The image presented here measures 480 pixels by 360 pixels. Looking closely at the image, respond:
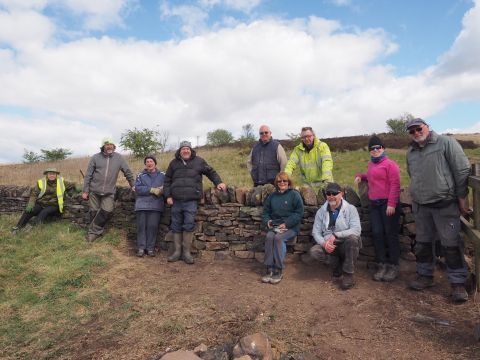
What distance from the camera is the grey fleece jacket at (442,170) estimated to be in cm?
429

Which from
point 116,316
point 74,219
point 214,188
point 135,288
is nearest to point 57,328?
point 116,316

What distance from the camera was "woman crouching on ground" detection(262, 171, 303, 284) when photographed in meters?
5.38

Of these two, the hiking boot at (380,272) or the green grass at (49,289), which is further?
the hiking boot at (380,272)

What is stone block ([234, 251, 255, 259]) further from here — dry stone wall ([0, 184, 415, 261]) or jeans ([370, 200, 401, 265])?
jeans ([370, 200, 401, 265])

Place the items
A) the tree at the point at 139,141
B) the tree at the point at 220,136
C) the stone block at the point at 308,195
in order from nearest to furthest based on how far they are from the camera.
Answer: the stone block at the point at 308,195
the tree at the point at 139,141
the tree at the point at 220,136

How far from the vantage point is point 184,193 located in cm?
630

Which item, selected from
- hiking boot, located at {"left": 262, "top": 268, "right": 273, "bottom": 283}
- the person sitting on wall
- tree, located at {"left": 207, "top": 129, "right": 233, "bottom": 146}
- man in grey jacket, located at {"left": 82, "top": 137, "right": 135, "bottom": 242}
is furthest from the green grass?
tree, located at {"left": 207, "top": 129, "right": 233, "bottom": 146}

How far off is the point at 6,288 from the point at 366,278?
18.2 ft

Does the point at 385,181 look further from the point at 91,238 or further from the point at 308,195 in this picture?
the point at 91,238

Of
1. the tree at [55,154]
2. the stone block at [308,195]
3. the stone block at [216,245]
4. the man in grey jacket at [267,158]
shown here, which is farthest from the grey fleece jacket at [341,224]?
the tree at [55,154]

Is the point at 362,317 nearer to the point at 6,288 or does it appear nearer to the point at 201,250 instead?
the point at 201,250

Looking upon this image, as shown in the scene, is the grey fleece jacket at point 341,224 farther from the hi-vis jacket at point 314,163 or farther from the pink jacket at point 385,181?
the hi-vis jacket at point 314,163

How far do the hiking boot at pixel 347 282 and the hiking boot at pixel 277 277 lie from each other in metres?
0.90

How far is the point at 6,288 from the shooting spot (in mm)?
5512
